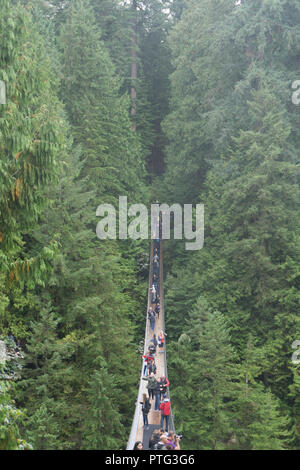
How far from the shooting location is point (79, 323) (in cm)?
1620

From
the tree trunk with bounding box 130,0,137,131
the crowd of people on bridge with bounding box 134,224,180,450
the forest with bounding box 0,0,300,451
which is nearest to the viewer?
the forest with bounding box 0,0,300,451

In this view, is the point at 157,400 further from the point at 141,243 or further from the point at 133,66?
the point at 133,66

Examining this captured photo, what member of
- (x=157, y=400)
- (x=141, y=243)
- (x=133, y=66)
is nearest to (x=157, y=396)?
(x=157, y=400)

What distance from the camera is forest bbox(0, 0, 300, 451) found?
827cm

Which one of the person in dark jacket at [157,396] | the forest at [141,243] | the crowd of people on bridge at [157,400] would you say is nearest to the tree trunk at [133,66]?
the forest at [141,243]

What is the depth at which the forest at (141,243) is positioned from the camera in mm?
8266

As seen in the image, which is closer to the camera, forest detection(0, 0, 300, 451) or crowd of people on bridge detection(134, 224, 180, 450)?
forest detection(0, 0, 300, 451)

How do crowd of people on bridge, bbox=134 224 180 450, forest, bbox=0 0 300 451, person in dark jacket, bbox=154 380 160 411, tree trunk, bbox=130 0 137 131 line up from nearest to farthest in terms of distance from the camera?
forest, bbox=0 0 300 451 → crowd of people on bridge, bbox=134 224 180 450 → person in dark jacket, bbox=154 380 160 411 → tree trunk, bbox=130 0 137 131

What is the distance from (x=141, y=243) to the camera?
1078 inches

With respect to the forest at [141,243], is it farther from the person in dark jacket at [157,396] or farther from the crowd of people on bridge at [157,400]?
the person in dark jacket at [157,396]

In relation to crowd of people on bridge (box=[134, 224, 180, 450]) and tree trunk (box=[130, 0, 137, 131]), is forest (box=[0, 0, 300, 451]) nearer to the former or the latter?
crowd of people on bridge (box=[134, 224, 180, 450])

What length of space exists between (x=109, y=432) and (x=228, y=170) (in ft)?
46.0

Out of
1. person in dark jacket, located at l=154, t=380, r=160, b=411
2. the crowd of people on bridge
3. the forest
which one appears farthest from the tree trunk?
person in dark jacket, located at l=154, t=380, r=160, b=411
